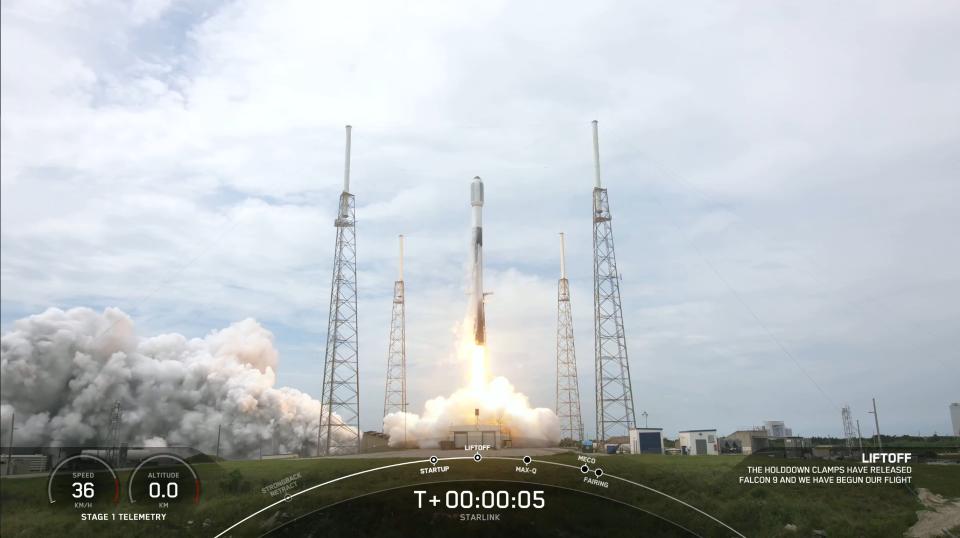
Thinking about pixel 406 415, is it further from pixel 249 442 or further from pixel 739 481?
pixel 739 481

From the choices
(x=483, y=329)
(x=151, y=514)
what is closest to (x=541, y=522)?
(x=151, y=514)

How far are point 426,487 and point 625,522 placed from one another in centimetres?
1274

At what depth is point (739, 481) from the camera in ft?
153

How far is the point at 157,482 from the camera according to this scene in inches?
1547

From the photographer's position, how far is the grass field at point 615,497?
3972 cm

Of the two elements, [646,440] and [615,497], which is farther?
[646,440]

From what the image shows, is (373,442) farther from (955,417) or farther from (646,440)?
(955,417)

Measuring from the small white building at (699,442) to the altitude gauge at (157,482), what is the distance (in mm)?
52078

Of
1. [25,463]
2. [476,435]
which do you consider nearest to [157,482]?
[25,463]

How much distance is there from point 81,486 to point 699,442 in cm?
5800

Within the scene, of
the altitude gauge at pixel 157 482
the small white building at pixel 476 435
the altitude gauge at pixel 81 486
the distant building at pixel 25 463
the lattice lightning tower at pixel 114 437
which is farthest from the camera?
the small white building at pixel 476 435

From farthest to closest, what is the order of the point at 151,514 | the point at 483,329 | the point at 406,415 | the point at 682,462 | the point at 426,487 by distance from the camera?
1. the point at 406,415
2. the point at 483,329
3. the point at 682,462
4. the point at 426,487
5. the point at 151,514

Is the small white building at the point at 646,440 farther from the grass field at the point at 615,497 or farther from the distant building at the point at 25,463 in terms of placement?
the distant building at the point at 25,463

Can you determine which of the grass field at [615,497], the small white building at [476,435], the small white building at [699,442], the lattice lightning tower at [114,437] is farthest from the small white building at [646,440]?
the lattice lightning tower at [114,437]
